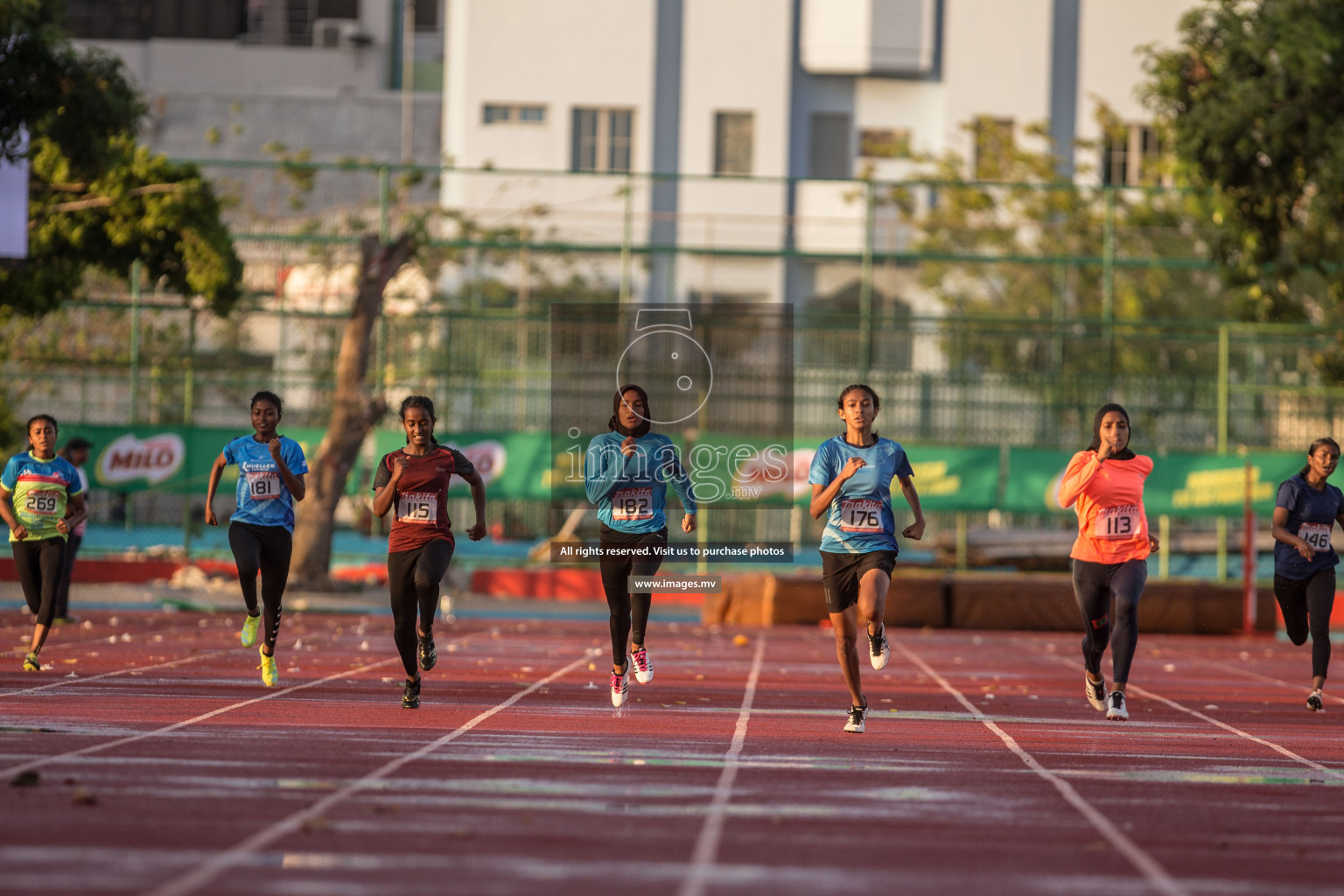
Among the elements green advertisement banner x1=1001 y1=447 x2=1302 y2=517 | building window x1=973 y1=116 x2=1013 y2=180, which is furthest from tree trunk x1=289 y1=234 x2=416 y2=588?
building window x1=973 y1=116 x2=1013 y2=180

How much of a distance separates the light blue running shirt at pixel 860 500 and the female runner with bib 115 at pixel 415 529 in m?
2.16

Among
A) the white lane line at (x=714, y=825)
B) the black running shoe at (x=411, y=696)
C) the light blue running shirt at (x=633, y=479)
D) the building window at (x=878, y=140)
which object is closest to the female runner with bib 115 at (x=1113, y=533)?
the white lane line at (x=714, y=825)

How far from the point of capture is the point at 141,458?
80.7 ft

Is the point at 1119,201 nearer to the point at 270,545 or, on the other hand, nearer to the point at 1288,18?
the point at 1288,18

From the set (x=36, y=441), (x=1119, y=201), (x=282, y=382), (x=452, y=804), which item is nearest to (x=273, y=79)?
(x=1119, y=201)

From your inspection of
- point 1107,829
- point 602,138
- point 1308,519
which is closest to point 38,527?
point 1107,829

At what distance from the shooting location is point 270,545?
1280cm

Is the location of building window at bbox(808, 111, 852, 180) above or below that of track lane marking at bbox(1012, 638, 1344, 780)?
above

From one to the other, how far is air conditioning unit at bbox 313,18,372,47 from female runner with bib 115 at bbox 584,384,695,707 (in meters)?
49.2

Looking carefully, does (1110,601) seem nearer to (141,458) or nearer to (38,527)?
(38,527)

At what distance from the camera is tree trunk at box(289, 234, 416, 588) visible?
2386cm

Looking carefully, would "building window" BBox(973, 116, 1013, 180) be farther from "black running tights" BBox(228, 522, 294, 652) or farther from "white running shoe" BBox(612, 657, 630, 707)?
"white running shoe" BBox(612, 657, 630, 707)

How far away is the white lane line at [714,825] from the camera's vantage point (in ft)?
20.7

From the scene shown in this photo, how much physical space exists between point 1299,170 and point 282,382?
1352cm
